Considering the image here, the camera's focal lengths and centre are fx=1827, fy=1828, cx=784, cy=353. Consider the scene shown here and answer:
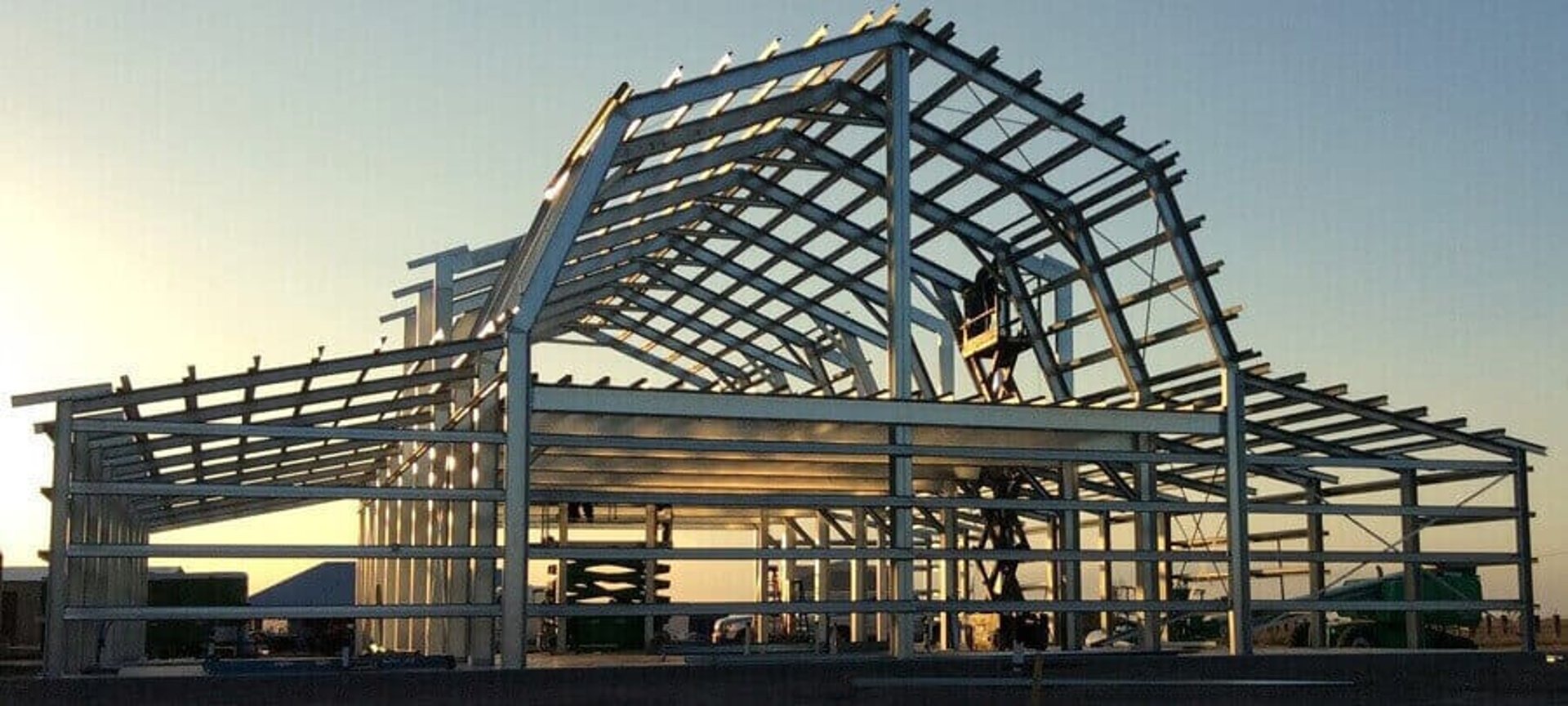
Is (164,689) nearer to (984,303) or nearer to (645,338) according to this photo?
(984,303)

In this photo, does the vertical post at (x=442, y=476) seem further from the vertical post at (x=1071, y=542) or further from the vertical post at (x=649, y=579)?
the vertical post at (x=1071, y=542)

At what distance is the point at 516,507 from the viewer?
2586 cm

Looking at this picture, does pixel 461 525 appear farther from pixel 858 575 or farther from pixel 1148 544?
pixel 858 575

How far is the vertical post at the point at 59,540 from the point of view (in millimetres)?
23969

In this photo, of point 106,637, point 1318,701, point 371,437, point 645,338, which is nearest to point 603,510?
point 645,338

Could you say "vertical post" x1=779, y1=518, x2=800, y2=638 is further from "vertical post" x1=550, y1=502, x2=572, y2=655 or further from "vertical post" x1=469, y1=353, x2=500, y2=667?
"vertical post" x1=469, y1=353, x2=500, y2=667

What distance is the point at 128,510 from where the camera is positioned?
3947 centimetres

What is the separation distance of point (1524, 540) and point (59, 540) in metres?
24.8

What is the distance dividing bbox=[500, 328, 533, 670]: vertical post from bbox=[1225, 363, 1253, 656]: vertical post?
12.2 meters

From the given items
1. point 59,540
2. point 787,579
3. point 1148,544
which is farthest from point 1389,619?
point 59,540

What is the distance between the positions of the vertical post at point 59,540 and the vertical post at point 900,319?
1226cm

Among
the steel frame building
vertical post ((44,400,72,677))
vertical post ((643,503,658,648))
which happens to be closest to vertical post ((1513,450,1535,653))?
the steel frame building

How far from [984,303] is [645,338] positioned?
13.4 m

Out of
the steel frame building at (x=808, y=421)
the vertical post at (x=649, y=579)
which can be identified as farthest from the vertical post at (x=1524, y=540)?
the vertical post at (x=649, y=579)
